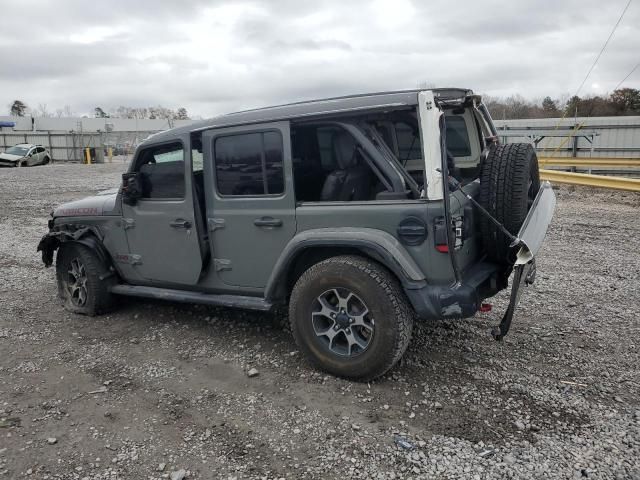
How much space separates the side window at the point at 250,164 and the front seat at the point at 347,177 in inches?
15.5

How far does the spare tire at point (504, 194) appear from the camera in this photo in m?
3.89

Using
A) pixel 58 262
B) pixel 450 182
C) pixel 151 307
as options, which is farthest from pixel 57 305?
pixel 450 182

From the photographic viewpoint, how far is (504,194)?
3.92 meters

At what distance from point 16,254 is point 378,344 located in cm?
736

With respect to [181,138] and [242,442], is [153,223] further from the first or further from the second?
[242,442]

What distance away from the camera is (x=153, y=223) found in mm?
4930

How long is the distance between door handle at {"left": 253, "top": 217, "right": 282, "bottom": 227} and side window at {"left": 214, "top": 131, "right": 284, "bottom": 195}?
21cm

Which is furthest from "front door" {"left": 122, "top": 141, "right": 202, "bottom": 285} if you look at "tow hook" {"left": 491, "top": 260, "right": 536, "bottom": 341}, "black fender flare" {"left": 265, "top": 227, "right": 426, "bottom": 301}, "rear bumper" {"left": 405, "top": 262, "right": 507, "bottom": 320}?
"tow hook" {"left": 491, "top": 260, "right": 536, "bottom": 341}

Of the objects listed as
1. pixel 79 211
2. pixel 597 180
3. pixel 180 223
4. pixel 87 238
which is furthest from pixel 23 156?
pixel 180 223

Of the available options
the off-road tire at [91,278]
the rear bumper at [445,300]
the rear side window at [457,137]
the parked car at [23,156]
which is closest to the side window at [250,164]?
the rear bumper at [445,300]

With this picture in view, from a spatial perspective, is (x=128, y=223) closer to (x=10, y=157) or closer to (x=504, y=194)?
(x=504, y=194)

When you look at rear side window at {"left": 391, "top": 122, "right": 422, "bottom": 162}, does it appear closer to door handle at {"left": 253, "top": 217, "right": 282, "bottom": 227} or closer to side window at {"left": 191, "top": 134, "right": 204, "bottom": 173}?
door handle at {"left": 253, "top": 217, "right": 282, "bottom": 227}

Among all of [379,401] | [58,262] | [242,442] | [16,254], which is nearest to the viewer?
[242,442]

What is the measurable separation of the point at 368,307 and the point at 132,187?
8.84 ft
